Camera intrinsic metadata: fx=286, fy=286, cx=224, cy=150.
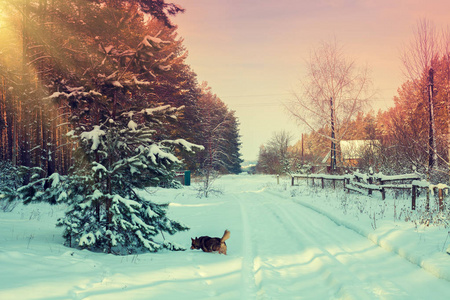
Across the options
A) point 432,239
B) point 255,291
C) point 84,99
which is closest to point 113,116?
point 84,99

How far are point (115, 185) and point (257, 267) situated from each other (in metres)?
3.66

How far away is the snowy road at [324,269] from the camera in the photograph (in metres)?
4.39

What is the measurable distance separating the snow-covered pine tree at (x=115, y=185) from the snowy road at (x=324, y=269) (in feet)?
8.12

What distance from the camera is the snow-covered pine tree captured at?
6.22 m

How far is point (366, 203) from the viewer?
1279 cm

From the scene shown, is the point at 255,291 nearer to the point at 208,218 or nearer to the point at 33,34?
the point at 208,218

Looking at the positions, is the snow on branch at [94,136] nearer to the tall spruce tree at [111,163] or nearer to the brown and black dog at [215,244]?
the tall spruce tree at [111,163]

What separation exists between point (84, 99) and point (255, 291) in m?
5.49

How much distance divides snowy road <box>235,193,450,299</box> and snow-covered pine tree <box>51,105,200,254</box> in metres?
2.47

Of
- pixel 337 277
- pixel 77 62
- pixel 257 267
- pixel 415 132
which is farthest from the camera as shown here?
pixel 415 132

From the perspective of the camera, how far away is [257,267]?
18.2 feet

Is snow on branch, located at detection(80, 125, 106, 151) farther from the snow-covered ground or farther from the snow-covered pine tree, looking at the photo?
the snow-covered ground

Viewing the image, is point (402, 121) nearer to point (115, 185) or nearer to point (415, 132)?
point (415, 132)

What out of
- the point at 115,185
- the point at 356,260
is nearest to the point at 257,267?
the point at 356,260
